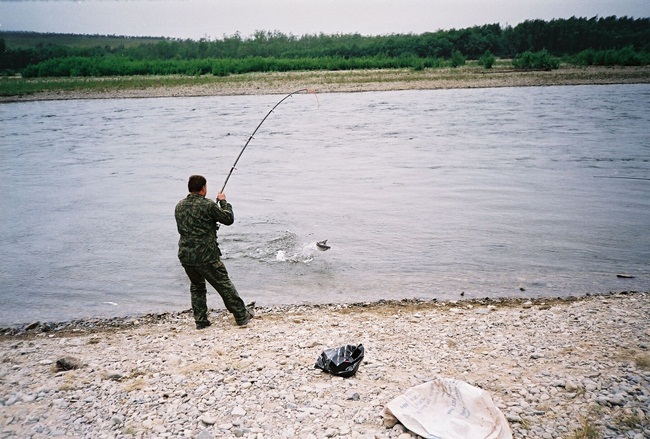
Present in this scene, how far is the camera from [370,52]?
89.5 meters

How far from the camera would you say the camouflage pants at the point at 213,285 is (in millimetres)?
6383

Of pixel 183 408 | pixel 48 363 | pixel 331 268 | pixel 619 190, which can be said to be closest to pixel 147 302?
pixel 48 363

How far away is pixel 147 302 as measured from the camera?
838 centimetres

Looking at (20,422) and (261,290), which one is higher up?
(20,422)

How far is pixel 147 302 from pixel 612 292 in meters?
7.80

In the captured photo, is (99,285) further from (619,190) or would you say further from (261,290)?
(619,190)

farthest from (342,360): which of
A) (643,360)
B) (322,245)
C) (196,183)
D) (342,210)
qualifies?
(342,210)

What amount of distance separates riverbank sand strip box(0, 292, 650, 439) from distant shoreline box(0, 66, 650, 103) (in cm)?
4242

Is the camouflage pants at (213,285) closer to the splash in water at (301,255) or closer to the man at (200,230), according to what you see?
the man at (200,230)

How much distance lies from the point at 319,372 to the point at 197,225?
95.9 inches

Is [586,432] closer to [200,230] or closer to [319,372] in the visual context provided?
[319,372]

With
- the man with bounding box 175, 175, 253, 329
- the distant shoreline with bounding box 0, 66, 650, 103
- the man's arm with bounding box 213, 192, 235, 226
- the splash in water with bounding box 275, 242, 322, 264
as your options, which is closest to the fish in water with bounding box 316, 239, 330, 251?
the splash in water with bounding box 275, 242, 322, 264

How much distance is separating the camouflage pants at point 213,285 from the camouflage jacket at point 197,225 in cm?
13

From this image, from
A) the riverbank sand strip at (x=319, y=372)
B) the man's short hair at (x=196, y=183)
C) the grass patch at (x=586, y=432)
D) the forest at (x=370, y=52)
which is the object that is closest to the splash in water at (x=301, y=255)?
the riverbank sand strip at (x=319, y=372)
